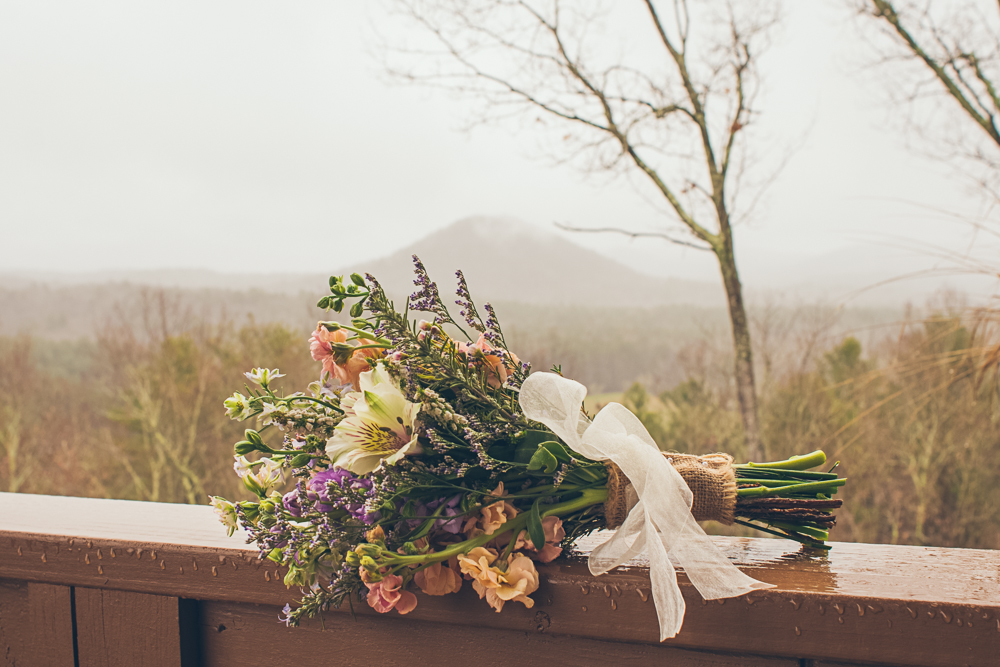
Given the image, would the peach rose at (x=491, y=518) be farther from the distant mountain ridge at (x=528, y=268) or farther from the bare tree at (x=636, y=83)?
the distant mountain ridge at (x=528, y=268)

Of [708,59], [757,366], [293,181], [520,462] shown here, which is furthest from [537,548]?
[293,181]

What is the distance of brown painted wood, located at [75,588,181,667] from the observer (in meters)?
0.63

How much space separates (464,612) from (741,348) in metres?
3.54

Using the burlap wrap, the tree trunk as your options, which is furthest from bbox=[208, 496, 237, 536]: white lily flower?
the tree trunk

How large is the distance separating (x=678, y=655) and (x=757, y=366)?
4507mm

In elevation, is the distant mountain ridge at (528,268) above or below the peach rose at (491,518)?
above

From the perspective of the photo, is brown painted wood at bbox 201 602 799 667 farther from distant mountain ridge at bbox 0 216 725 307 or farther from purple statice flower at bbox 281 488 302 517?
distant mountain ridge at bbox 0 216 725 307

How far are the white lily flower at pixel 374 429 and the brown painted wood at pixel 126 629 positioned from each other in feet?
1.02

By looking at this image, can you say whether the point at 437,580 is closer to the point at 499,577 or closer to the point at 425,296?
the point at 499,577

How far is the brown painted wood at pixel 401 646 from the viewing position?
52 cm

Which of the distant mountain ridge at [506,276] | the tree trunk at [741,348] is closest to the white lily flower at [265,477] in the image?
the tree trunk at [741,348]

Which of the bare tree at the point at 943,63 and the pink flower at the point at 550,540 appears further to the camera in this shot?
the bare tree at the point at 943,63

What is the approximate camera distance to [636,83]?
4000 mm

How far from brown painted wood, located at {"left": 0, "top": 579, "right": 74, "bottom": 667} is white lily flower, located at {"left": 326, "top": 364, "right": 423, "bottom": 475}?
440 millimetres
